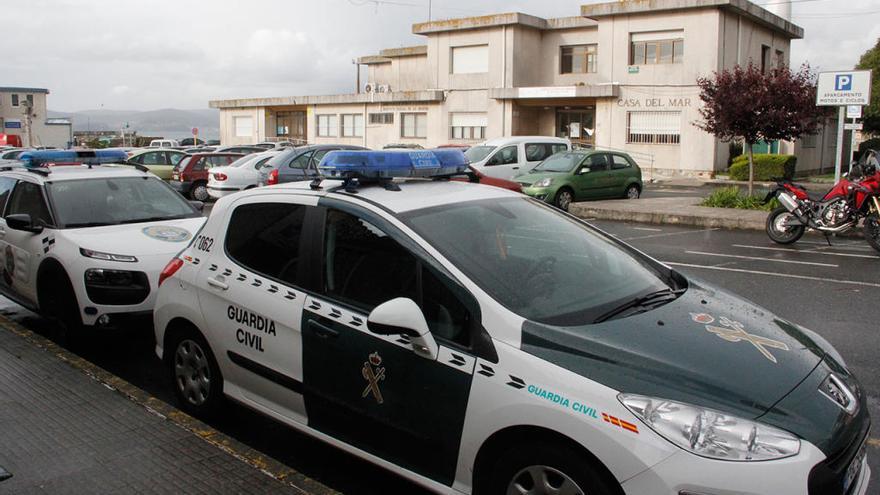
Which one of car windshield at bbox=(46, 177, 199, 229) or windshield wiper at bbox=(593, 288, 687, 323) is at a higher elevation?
car windshield at bbox=(46, 177, 199, 229)

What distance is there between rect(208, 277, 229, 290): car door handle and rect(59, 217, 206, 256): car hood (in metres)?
2.35

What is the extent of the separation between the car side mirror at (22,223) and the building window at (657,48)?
3013cm

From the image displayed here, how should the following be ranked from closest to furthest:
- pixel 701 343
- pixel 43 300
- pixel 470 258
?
pixel 701 343 < pixel 470 258 < pixel 43 300

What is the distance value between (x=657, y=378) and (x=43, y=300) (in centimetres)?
595

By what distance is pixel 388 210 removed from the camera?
12.8 feet

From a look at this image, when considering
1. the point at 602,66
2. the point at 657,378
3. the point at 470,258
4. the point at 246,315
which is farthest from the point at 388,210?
the point at 602,66

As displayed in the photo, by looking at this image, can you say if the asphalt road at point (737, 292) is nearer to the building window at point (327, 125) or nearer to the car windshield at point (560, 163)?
the car windshield at point (560, 163)

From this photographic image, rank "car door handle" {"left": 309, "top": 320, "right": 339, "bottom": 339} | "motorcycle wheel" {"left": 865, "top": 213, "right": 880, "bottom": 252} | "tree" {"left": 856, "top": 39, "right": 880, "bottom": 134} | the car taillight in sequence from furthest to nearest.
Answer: "tree" {"left": 856, "top": 39, "right": 880, "bottom": 134}
"motorcycle wheel" {"left": 865, "top": 213, "right": 880, "bottom": 252}
the car taillight
"car door handle" {"left": 309, "top": 320, "right": 339, "bottom": 339}

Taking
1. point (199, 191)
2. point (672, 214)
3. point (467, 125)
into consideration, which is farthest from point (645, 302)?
point (467, 125)

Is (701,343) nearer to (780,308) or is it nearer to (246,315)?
(246,315)

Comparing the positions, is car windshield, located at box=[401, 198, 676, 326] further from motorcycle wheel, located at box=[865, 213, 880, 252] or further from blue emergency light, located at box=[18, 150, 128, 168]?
motorcycle wheel, located at box=[865, 213, 880, 252]

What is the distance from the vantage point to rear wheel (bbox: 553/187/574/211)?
17994mm

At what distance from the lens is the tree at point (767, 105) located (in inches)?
714

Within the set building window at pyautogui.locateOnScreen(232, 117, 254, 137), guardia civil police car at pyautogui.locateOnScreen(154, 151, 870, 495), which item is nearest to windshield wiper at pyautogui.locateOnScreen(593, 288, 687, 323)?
guardia civil police car at pyautogui.locateOnScreen(154, 151, 870, 495)
